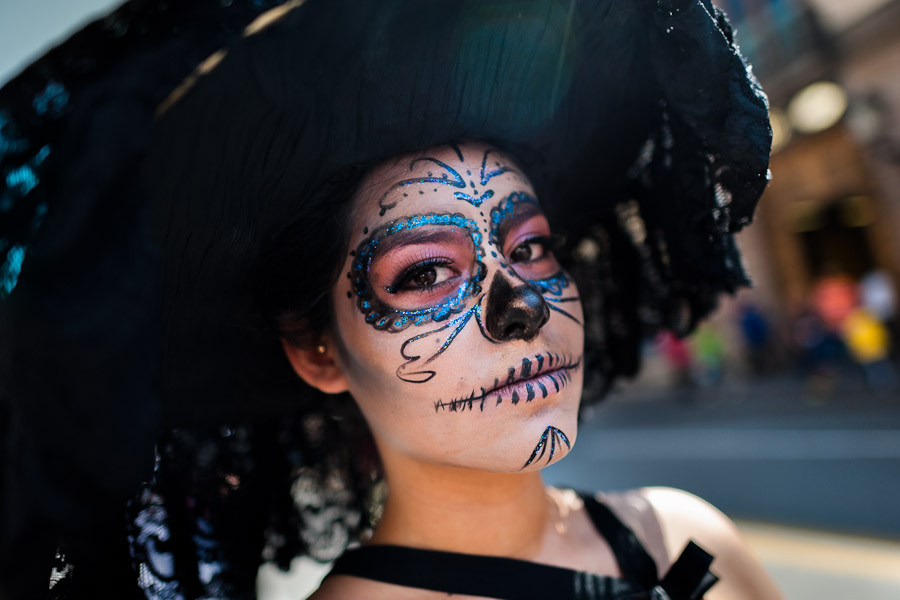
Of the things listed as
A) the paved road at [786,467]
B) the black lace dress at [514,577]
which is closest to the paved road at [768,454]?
the paved road at [786,467]

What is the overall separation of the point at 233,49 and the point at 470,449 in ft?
2.67

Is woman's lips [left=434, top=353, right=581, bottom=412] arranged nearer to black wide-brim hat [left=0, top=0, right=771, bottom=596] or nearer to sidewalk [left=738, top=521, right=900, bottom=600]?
black wide-brim hat [left=0, top=0, right=771, bottom=596]

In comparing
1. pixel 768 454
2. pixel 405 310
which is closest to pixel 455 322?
pixel 405 310

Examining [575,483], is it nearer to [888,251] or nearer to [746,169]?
[746,169]

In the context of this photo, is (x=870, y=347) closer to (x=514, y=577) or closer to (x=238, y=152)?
(x=514, y=577)

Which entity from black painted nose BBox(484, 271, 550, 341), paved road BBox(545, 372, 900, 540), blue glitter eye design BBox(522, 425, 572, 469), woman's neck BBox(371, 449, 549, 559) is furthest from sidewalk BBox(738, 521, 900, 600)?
black painted nose BBox(484, 271, 550, 341)

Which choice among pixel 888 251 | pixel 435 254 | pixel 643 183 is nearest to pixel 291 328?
pixel 435 254

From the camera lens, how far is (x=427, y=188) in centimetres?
125

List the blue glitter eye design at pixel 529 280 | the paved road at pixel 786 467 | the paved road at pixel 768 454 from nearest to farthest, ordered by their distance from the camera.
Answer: the blue glitter eye design at pixel 529 280
the paved road at pixel 786 467
the paved road at pixel 768 454

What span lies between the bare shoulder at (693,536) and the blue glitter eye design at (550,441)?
0.49 meters

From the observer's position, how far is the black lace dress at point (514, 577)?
1.28 metres

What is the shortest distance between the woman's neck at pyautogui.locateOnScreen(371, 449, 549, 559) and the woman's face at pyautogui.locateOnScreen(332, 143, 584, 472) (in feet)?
0.35

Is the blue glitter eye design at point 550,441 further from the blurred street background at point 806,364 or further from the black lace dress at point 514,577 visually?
the blurred street background at point 806,364

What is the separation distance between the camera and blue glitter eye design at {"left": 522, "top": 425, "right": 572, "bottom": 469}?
1.17 m
